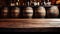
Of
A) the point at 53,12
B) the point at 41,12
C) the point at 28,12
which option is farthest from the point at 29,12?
the point at 53,12

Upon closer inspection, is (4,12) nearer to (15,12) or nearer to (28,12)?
(15,12)

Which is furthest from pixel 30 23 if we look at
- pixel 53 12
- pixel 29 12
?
pixel 53 12

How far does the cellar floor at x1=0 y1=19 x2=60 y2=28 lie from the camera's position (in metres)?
1.40

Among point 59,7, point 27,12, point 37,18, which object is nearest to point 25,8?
point 27,12

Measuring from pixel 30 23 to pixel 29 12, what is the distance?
0.13m

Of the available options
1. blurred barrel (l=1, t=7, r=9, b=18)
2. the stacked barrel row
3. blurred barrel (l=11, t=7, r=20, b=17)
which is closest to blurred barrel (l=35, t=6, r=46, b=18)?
the stacked barrel row

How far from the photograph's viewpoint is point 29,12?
1471mm

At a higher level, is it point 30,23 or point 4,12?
point 4,12

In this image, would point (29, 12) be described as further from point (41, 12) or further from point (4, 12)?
point (4, 12)

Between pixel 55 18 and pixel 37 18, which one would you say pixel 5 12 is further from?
pixel 55 18

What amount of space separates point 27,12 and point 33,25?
0.16 metres

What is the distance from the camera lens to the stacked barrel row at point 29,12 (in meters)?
1.47

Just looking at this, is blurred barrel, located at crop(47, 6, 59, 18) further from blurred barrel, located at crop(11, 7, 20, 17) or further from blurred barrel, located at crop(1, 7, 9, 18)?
blurred barrel, located at crop(1, 7, 9, 18)

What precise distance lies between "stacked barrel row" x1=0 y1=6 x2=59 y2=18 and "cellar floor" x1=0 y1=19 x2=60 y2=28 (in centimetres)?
9
